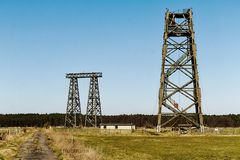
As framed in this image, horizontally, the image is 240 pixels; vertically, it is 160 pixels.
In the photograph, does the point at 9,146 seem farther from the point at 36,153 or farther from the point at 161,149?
the point at 161,149

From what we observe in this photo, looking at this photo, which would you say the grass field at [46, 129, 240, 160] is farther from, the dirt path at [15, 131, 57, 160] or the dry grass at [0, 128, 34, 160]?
the dry grass at [0, 128, 34, 160]

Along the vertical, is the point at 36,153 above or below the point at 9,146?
below

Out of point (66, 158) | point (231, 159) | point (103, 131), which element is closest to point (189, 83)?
point (103, 131)

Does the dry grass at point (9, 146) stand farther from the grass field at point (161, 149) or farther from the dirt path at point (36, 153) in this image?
the grass field at point (161, 149)

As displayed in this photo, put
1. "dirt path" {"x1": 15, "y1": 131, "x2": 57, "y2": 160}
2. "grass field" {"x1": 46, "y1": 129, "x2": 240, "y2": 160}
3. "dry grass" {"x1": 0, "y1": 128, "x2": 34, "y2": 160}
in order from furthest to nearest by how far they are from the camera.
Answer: "grass field" {"x1": 46, "y1": 129, "x2": 240, "y2": 160} < "dry grass" {"x1": 0, "y1": 128, "x2": 34, "y2": 160} < "dirt path" {"x1": 15, "y1": 131, "x2": 57, "y2": 160}

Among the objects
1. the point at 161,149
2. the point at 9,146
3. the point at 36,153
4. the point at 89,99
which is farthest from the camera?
the point at 89,99

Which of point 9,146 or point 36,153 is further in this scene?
point 9,146

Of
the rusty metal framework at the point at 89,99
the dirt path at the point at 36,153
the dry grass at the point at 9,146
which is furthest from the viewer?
the rusty metal framework at the point at 89,99

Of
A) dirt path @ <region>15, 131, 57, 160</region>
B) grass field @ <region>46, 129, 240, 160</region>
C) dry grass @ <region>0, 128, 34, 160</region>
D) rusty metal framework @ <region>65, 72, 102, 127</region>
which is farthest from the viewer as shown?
rusty metal framework @ <region>65, 72, 102, 127</region>

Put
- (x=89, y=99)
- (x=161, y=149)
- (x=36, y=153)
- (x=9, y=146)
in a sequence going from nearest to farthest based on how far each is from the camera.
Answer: (x=36, y=153), (x=9, y=146), (x=161, y=149), (x=89, y=99)

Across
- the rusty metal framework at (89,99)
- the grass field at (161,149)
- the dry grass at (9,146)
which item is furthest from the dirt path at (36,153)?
the rusty metal framework at (89,99)

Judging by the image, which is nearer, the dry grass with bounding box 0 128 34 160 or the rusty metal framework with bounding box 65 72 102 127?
the dry grass with bounding box 0 128 34 160

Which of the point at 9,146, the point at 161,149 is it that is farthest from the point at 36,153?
the point at 161,149

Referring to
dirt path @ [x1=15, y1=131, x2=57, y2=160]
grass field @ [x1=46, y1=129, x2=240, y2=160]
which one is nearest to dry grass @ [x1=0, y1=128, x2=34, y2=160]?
dirt path @ [x1=15, y1=131, x2=57, y2=160]
